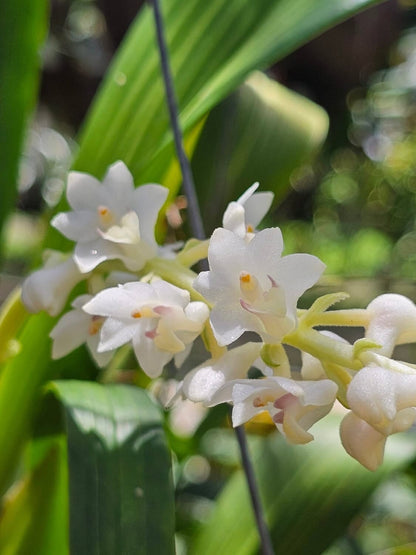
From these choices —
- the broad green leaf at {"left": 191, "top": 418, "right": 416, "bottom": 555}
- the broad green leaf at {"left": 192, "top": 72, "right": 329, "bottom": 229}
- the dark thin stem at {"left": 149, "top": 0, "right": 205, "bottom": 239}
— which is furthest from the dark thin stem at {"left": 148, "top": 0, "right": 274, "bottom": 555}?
the broad green leaf at {"left": 192, "top": 72, "right": 329, "bottom": 229}

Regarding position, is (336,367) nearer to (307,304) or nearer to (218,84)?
(218,84)

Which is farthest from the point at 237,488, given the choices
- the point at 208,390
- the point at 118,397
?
the point at 208,390

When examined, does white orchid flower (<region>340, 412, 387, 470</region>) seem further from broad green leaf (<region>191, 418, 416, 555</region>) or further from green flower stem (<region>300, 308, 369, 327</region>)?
broad green leaf (<region>191, 418, 416, 555</region>)

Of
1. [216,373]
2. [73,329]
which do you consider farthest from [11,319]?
[216,373]

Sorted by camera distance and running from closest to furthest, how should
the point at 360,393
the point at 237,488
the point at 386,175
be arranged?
the point at 360,393
the point at 237,488
the point at 386,175

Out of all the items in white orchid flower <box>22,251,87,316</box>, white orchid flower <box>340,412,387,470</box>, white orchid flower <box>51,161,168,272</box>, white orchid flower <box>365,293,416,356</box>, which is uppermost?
white orchid flower <box>51,161,168,272</box>
